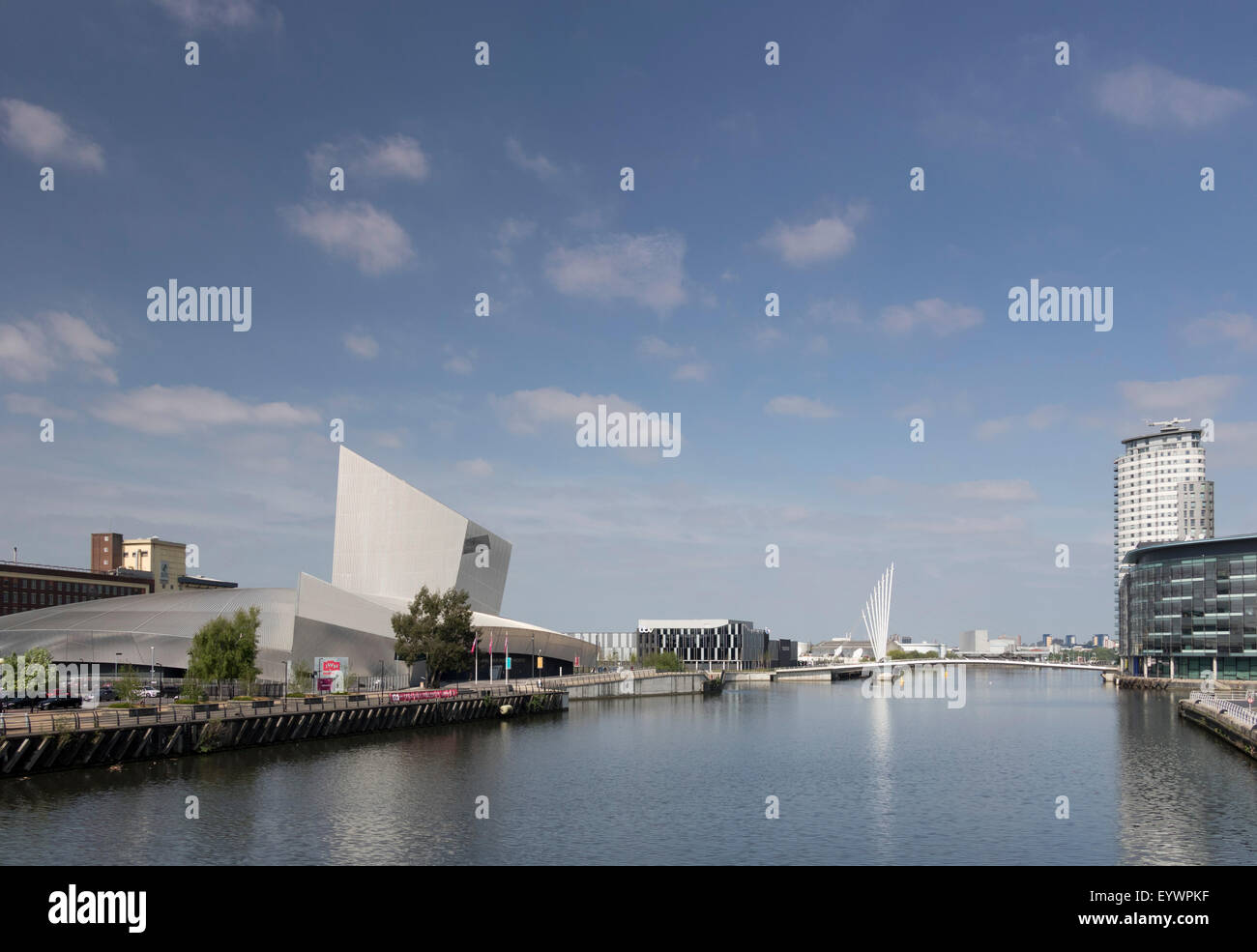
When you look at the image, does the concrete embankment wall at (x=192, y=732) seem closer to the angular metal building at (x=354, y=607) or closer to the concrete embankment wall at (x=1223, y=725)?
the angular metal building at (x=354, y=607)

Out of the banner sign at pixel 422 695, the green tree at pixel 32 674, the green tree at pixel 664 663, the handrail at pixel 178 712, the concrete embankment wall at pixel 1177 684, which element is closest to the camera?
the handrail at pixel 178 712

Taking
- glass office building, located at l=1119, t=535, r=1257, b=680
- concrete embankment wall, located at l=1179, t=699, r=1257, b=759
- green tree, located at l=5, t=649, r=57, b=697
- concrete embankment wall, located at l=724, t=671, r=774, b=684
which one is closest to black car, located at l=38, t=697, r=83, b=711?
green tree, located at l=5, t=649, r=57, b=697

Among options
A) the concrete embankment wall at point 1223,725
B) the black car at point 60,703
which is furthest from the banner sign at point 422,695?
the concrete embankment wall at point 1223,725

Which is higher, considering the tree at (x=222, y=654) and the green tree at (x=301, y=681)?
the tree at (x=222, y=654)

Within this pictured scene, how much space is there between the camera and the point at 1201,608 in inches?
5094

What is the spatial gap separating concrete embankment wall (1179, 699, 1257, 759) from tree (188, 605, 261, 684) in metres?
59.6

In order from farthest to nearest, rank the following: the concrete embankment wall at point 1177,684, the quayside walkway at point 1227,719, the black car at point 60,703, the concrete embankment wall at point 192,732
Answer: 1. the concrete embankment wall at point 1177,684
2. the black car at point 60,703
3. the quayside walkway at point 1227,719
4. the concrete embankment wall at point 192,732

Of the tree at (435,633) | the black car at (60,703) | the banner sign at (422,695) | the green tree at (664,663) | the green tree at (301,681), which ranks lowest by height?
the green tree at (664,663)

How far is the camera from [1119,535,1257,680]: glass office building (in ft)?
408

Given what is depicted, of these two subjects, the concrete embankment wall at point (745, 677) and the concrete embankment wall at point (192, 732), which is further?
the concrete embankment wall at point (745, 677)

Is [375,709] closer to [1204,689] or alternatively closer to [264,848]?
[264,848]

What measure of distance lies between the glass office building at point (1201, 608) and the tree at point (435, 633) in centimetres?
9543

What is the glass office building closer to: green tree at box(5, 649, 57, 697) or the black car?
the black car

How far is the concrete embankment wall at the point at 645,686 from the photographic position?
116 meters
